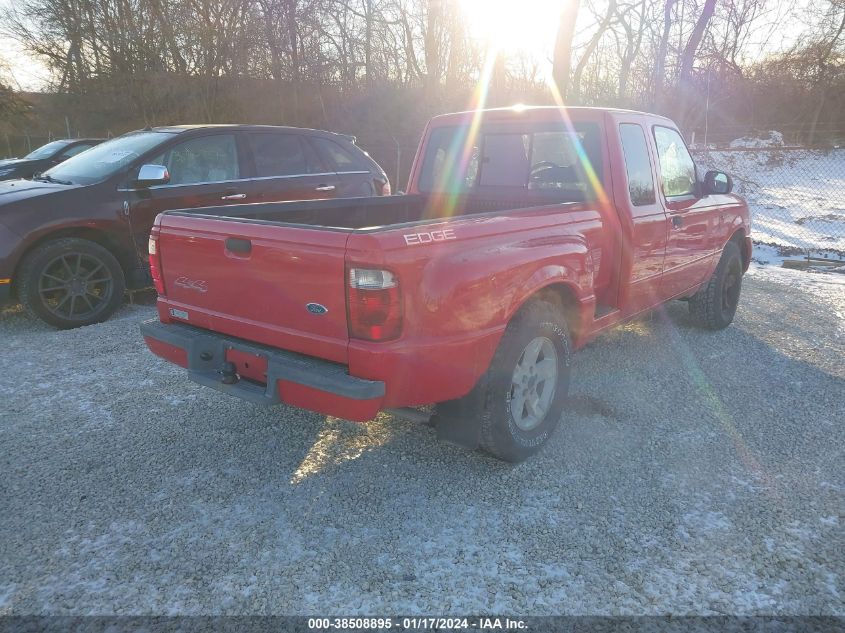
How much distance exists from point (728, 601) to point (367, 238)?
2.00 m

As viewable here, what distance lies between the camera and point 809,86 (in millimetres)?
23281

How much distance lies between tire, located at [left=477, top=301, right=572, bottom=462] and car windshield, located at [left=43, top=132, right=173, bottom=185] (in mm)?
4571

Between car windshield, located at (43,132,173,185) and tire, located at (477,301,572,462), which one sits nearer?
tire, located at (477,301,572,462)

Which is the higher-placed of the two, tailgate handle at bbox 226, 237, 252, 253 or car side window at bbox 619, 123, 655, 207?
car side window at bbox 619, 123, 655, 207

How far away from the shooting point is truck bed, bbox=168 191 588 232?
375 centimetres

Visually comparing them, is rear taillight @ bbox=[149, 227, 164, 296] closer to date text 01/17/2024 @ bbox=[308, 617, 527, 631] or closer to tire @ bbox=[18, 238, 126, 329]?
date text 01/17/2024 @ bbox=[308, 617, 527, 631]

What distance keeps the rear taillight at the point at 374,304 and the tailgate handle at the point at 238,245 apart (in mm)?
625

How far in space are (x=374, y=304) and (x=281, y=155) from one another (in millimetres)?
4941

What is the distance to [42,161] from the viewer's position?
11078 mm

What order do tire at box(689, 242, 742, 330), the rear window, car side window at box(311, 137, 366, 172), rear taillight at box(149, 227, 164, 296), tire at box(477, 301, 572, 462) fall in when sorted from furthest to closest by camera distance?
car side window at box(311, 137, 366, 172)
tire at box(689, 242, 742, 330)
the rear window
rear taillight at box(149, 227, 164, 296)
tire at box(477, 301, 572, 462)

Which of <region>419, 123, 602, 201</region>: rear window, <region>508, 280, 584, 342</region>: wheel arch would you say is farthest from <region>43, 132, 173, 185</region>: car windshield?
<region>508, 280, 584, 342</region>: wheel arch

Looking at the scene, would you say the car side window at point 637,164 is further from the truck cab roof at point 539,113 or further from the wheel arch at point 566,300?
the wheel arch at point 566,300

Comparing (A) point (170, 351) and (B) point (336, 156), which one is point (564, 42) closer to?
(B) point (336, 156)

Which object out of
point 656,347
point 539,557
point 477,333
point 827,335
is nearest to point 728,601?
point 539,557
